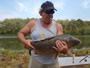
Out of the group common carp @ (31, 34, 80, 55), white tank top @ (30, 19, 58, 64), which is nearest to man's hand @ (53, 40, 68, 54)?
common carp @ (31, 34, 80, 55)

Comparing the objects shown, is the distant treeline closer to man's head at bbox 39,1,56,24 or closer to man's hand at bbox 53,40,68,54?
man's head at bbox 39,1,56,24

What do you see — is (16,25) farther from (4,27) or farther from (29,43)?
(29,43)

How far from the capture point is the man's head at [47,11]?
3158mm

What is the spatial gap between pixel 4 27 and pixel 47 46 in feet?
243

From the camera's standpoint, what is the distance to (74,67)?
852cm

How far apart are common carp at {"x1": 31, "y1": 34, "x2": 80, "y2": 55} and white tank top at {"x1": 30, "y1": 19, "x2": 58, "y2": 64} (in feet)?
0.36

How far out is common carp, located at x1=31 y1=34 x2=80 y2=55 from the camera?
9.72 ft

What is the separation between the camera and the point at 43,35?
3.22 meters

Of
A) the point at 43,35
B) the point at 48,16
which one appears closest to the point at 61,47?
the point at 43,35

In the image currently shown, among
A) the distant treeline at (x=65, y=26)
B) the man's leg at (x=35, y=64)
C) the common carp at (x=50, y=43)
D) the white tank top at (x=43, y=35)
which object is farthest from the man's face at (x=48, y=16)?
the distant treeline at (x=65, y=26)

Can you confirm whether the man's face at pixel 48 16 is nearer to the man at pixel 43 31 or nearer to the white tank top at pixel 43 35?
the man at pixel 43 31

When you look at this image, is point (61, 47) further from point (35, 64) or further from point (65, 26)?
point (65, 26)

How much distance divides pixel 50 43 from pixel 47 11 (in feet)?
1.66

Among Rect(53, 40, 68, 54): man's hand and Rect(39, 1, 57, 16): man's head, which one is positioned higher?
Rect(39, 1, 57, 16): man's head
